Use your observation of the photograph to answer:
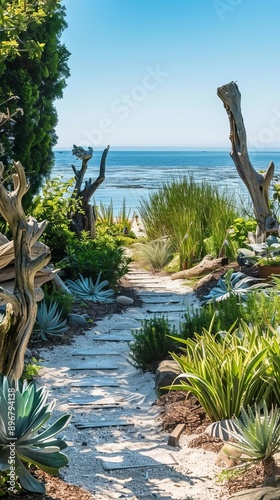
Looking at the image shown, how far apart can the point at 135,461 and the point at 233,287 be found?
4.28 m

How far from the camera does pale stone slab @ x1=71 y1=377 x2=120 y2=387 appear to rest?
19.5 feet

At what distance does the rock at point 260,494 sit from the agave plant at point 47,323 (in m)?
4.12

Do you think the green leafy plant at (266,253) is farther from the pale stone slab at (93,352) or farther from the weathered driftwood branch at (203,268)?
the pale stone slab at (93,352)

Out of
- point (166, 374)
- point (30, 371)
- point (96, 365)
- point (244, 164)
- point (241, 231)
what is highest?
point (244, 164)

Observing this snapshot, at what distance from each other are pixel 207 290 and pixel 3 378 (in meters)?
5.94

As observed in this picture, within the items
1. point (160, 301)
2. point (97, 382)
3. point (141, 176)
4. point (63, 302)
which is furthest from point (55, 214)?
point (141, 176)

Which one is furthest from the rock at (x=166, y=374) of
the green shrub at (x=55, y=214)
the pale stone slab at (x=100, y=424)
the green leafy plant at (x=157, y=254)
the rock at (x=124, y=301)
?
the green leafy plant at (x=157, y=254)

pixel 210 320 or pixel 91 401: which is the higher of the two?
pixel 210 320

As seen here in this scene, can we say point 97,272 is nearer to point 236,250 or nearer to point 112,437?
point 236,250

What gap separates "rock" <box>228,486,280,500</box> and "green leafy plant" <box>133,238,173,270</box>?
851 centimetres

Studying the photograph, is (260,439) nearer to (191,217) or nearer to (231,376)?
(231,376)

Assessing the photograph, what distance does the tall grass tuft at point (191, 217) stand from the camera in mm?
11383

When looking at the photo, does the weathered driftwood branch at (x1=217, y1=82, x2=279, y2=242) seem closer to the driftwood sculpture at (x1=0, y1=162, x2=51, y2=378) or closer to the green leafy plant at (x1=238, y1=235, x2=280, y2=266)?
the green leafy plant at (x1=238, y1=235, x2=280, y2=266)

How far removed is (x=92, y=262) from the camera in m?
9.22
